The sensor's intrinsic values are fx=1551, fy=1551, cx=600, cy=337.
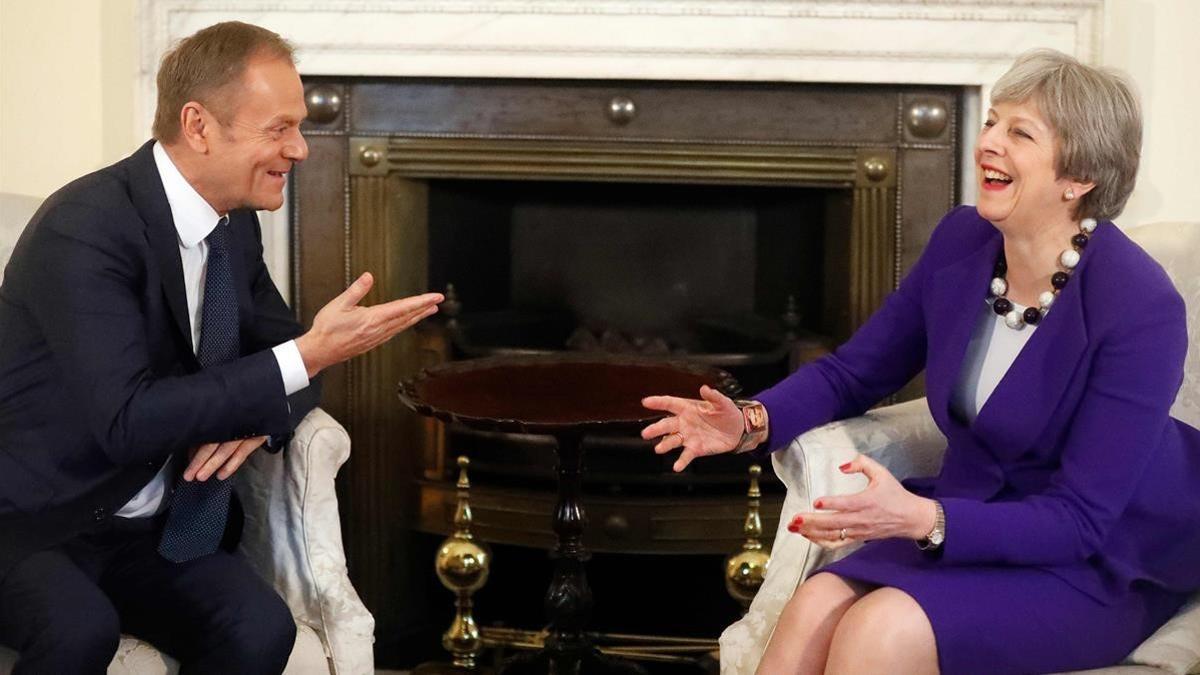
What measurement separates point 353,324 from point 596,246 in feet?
5.33

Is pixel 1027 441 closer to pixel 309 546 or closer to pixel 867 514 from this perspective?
pixel 867 514

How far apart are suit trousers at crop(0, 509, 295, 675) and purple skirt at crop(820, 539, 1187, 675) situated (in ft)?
2.55

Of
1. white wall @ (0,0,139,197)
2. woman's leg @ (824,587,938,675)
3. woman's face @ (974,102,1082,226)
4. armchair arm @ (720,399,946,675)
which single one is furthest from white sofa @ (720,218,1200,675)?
white wall @ (0,0,139,197)

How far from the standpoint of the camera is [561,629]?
8.81 feet

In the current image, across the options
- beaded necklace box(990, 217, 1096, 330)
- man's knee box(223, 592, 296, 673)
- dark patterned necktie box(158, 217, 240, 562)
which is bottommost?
man's knee box(223, 592, 296, 673)

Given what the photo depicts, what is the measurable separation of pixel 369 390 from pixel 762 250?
0.94m

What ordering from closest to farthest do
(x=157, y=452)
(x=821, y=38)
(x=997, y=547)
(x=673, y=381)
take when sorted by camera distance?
(x=997, y=547)
(x=157, y=452)
(x=673, y=381)
(x=821, y=38)

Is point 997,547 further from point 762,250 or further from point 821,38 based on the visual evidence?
point 762,250

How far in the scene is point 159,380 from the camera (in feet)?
6.35

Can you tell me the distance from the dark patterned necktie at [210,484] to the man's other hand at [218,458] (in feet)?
0.10

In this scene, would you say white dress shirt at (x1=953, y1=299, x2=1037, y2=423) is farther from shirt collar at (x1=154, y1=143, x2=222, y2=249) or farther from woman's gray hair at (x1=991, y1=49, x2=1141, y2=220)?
shirt collar at (x1=154, y1=143, x2=222, y2=249)

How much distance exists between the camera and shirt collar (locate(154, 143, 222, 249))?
206 cm

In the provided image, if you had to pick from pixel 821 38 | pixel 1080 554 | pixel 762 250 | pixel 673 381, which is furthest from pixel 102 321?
pixel 762 250

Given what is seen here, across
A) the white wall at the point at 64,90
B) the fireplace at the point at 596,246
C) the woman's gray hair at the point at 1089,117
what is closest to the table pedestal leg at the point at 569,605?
the fireplace at the point at 596,246
